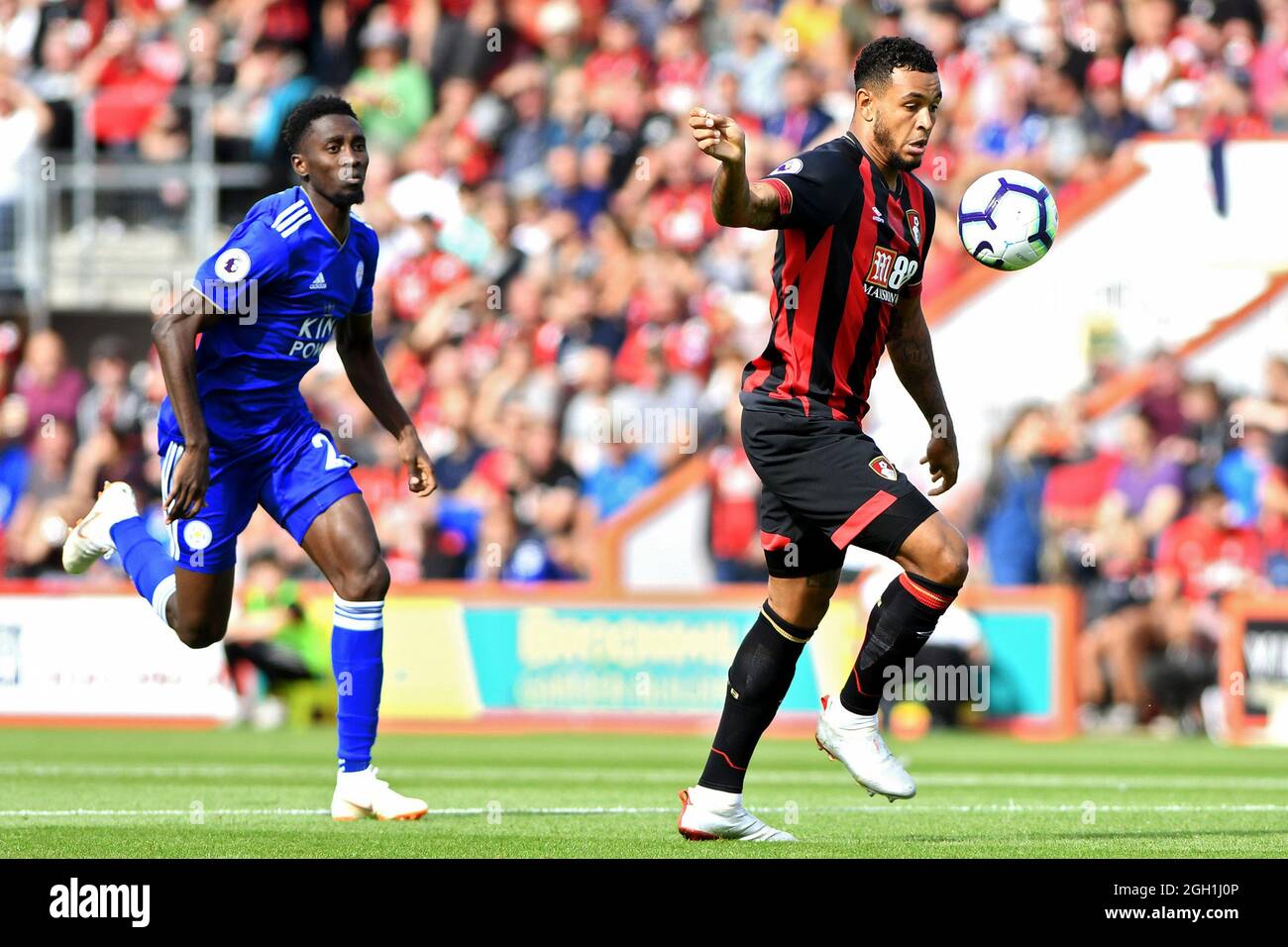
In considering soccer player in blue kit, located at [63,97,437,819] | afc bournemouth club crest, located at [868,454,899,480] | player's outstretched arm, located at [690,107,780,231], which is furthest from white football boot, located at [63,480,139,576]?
player's outstretched arm, located at [690,107,780,231]

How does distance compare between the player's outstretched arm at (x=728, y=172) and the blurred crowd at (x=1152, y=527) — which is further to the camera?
the blurred crowd at (x=1152, y=527)

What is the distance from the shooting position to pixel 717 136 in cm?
647

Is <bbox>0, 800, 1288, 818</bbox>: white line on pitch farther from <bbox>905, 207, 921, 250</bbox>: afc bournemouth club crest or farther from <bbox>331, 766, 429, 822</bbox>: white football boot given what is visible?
<bbox>905, 207, 921, 250</bbox>: afc bournemouth club crest

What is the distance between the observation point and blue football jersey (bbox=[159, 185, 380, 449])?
27.3 feet

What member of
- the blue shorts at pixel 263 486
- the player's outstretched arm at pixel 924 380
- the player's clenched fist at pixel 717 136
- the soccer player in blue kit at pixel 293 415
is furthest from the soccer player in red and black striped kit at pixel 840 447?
the blue shorts at pixel 263 486

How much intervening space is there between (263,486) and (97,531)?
143 centimetres

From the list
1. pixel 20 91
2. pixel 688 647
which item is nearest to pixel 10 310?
pixel 20 91

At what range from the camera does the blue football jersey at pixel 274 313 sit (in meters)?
8.32

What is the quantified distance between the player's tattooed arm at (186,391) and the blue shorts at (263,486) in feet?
1.14

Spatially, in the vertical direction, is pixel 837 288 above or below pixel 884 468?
above

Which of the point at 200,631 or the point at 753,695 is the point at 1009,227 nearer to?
the point at 753,695

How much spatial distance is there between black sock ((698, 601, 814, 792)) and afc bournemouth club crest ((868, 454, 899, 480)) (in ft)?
2.21

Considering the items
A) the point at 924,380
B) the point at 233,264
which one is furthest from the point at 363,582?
the point at 924,380

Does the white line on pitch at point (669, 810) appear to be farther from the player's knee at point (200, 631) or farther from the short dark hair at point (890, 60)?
the short dark hair at point (890, 60)
